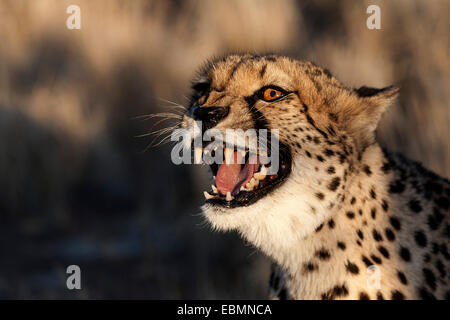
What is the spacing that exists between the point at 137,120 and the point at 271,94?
12.5 feet

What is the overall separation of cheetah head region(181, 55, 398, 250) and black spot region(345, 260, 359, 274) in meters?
0.18

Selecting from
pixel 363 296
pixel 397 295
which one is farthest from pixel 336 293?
pixel 397 295

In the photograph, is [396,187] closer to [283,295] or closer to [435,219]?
[435,219]

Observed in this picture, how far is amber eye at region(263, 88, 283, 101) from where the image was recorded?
122 inches

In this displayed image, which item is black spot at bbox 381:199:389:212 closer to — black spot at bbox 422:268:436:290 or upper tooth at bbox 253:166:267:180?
black spot at bbox 422:268:436:290

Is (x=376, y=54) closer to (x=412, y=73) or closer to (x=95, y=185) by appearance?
(x=412, y=73)

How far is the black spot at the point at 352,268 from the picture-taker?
2.86 metres

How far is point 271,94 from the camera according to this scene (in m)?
3.11

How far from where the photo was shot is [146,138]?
22.1ft

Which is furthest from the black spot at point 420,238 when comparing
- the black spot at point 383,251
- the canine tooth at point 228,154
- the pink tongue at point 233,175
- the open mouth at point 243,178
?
the canine tooth at point 228,154

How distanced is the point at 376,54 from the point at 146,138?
1.97 m

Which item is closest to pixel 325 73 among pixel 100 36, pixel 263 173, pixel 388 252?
pixel 263 173

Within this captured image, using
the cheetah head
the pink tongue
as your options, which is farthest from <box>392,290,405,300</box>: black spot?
the pink tongue

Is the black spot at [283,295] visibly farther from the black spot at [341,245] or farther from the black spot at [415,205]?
the black spot at [415,205]
